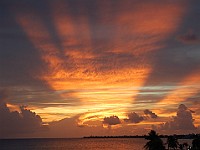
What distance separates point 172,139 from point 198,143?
32.8m

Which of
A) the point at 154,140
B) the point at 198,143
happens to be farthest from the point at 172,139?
the point at 154,140

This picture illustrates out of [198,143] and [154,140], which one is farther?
[198,143]

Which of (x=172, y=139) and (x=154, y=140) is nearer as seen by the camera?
(x=154, y=140)

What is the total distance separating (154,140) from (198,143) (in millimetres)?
31131

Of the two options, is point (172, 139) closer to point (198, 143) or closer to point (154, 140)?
point (198, 143)

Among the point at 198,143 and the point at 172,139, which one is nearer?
the point at 198,143

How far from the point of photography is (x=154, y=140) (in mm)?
114438

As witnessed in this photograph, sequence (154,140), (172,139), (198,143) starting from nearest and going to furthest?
(154,140), (198,143), (172,139)

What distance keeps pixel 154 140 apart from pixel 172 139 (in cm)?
5909

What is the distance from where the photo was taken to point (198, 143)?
138 meters

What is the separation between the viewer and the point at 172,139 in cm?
17050

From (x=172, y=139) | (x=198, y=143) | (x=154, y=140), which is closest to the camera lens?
(x=154, y=140)
